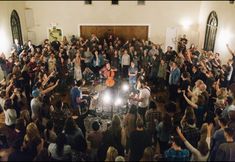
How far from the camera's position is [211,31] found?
13148 millimetres

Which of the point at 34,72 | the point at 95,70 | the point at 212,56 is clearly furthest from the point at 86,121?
the point at 212,56

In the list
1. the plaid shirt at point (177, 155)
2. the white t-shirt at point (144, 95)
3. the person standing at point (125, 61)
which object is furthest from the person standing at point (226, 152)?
the person standing at point (125, 61)

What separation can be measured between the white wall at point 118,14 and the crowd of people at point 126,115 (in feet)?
13.6

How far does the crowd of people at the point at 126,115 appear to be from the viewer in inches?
170

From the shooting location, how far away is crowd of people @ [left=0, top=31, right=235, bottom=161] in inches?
170

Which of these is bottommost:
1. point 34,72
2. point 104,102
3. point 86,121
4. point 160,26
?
point 86,121

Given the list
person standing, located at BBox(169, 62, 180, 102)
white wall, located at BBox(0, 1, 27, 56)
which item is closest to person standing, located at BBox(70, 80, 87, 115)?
person standing, located at BBox(169, 62, 180, 102)

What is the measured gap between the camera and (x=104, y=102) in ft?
23.9

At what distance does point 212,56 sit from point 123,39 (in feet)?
21.5

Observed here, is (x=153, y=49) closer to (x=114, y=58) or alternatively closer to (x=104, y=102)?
(x=114, y=58)

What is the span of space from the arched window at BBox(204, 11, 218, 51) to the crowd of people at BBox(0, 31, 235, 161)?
2850mm

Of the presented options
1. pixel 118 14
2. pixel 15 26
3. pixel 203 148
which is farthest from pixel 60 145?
pixel 118 14

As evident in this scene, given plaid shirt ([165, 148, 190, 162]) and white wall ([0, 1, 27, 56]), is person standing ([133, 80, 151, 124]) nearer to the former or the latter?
plaid shirt ([165, 148, 190, 162])

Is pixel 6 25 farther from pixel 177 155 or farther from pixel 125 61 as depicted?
pixel 177 155
